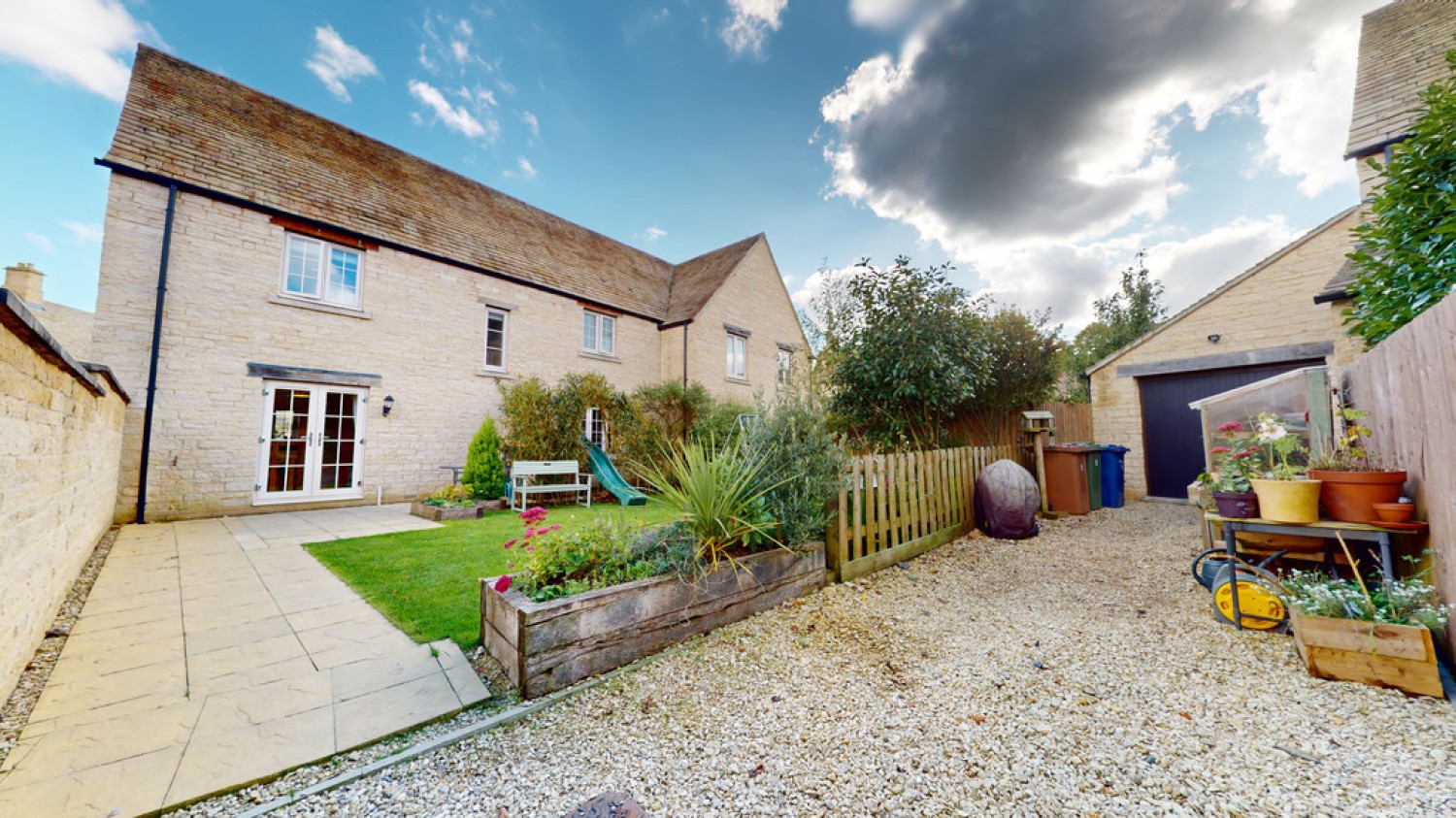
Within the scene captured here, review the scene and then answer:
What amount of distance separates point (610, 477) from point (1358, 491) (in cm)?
923

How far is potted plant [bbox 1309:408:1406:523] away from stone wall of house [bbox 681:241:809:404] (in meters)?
11.0

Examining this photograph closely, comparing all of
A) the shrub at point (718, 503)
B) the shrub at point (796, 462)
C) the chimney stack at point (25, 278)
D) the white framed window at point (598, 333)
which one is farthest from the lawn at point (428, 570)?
the chimney stack at point (25, 278)

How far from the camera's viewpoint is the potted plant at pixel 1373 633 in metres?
Answer: 2.21

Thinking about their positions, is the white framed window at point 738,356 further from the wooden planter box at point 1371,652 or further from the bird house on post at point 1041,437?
the wooden planter box at point 1371,652

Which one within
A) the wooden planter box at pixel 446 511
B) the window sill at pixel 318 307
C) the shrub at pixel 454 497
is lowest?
the wooden planter box at pixel 446 511

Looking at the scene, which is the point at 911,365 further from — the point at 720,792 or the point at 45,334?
the point at 45,334

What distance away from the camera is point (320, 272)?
8.34m

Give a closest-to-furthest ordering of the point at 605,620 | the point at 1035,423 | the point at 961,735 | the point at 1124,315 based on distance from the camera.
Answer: the point at 961,735, the point at 605,620, the point at 1035,423, the point at 1124,315

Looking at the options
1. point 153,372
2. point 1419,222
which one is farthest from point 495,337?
point 1419,222

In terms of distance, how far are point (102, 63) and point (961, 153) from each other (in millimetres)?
14168

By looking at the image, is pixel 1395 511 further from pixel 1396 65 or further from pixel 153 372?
pixel 153 372

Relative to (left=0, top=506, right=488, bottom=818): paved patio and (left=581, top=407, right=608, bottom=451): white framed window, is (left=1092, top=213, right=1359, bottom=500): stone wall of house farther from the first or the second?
(left=0, top=506, right=488, bottom=818): paved patio

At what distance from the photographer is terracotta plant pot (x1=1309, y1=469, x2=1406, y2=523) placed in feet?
8.93

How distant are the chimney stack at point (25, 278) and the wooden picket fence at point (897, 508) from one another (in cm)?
1676
